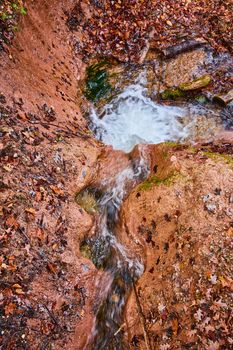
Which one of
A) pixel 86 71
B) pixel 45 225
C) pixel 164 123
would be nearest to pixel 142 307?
pixel 45 225

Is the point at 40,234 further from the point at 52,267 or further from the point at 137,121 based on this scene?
the point at 137,121

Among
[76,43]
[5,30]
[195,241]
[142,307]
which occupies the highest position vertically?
[5,30]

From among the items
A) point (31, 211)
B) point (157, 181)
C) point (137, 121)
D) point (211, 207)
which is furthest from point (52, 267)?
point (137, 121)

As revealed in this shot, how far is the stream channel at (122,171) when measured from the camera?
5.16 meters

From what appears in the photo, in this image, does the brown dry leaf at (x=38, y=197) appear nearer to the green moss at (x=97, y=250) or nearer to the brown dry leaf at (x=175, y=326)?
the green moss at (x=97, y=250)

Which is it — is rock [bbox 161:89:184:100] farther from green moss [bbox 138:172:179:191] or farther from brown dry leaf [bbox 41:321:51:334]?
brown dry leaf [bbox 41:321:51:334]

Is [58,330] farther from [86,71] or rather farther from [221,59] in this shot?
[221,59]

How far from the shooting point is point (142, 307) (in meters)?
5.00

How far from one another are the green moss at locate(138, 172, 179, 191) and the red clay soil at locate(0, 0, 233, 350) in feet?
0.08

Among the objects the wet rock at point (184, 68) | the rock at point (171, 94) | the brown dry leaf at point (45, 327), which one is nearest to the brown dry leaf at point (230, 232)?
the brown dry leaf at point (45, 327)

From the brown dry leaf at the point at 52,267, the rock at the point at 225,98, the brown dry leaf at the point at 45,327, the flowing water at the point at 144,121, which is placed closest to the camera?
the brown dry leaf at the point at 45,327

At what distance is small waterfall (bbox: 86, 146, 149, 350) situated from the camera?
5027 millimetres

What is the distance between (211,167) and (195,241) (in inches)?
56.0

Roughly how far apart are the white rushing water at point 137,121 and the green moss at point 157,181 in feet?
5.34
